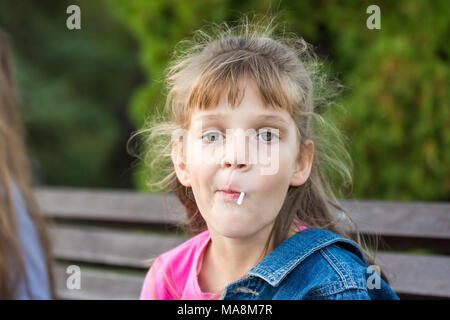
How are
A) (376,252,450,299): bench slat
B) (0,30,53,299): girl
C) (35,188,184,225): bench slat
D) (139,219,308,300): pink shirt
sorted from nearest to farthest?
(139,219,308,300): pink shirt, (376,252,450,299): bench slat, (0,30,53,299): girl, (35,188,184,225): bench slat

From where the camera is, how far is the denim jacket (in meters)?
1.28

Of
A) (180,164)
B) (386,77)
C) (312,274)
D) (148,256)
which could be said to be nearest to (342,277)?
(312,274)

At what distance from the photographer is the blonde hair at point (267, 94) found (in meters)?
1.29

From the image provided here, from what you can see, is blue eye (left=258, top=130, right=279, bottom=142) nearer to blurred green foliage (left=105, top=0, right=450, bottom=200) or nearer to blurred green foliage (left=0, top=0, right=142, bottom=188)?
blurred green foliage (left=105, top=0, right=450, bottom=200)

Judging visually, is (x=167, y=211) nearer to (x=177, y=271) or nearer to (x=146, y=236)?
(x=146, y=236)

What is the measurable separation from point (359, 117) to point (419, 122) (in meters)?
0.31

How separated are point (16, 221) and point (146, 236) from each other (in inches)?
24.6

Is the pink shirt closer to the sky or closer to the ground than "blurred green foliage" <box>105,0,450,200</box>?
closer to the ground

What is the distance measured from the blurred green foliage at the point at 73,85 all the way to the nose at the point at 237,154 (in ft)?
20.7

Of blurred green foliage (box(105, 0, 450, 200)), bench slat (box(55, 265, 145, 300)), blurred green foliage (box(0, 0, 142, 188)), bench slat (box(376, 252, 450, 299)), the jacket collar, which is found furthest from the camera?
blurred green foliage (box(0, 0, 142, 188))

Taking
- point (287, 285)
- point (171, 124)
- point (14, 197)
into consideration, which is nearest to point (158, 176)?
point (171, 124)

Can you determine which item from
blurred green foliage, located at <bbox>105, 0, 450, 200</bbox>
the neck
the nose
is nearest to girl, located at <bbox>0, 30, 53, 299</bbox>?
blurred green foliage, located at <bbox>105, 0, 450, 200</bbox>
